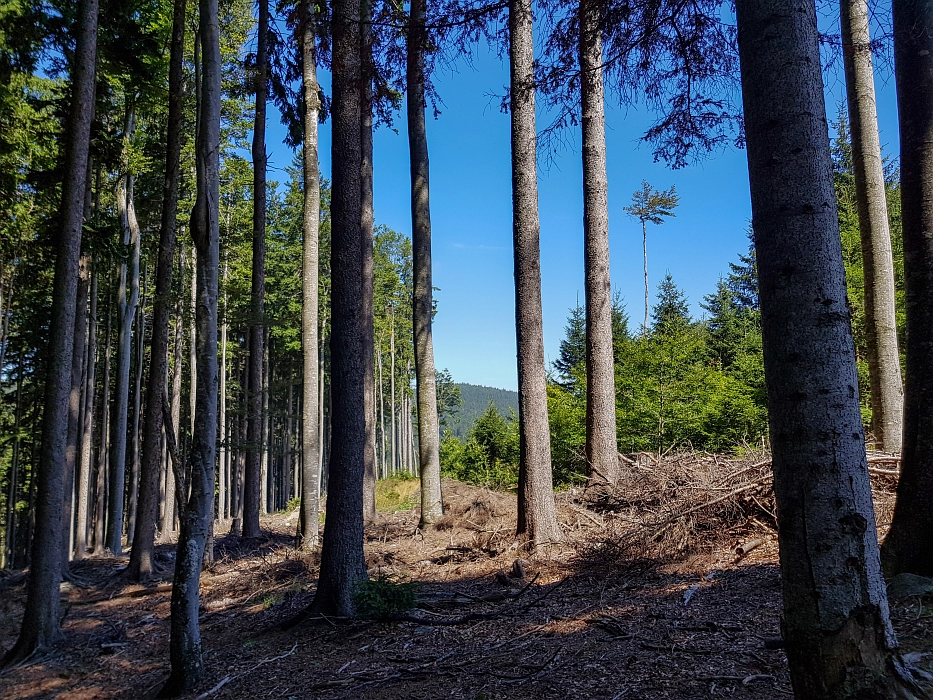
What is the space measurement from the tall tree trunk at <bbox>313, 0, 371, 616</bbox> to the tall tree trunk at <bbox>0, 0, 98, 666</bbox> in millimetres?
3357

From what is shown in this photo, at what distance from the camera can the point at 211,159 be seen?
556 cm

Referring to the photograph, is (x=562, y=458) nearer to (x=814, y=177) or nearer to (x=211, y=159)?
(x=211, y=159)

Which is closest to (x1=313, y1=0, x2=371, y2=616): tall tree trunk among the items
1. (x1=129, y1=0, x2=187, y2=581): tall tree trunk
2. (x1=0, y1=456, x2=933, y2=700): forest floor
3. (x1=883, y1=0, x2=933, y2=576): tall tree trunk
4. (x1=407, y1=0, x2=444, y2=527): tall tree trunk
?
Result: (x1=0, y1=456, x2=933, y2=700): forest floor

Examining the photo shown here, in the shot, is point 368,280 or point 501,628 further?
point 368,280

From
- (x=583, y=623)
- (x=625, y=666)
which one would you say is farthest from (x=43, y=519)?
(x=625, y=666)

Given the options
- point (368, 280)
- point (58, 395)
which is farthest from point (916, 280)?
point (368, 280)

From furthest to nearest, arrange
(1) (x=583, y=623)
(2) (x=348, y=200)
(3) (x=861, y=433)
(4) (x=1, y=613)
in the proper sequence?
(4) (x=1, y=613)
(2) (x=348, y=200)
(1) (x=583, y=623)
(3) (x=861, y=433)

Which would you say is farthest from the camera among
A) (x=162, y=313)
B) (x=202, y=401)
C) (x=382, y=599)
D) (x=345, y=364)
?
(x=162, y=313)

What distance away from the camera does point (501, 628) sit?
5.55m

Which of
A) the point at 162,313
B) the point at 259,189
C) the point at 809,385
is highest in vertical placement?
the point at 259,189

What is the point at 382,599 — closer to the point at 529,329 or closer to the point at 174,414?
the point at 529,329

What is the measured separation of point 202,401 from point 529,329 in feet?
14.9

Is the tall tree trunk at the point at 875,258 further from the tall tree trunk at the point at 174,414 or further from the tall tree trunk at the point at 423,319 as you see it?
the tall tree trunk at the point at 174,414

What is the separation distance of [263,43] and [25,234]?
23.3 feet
